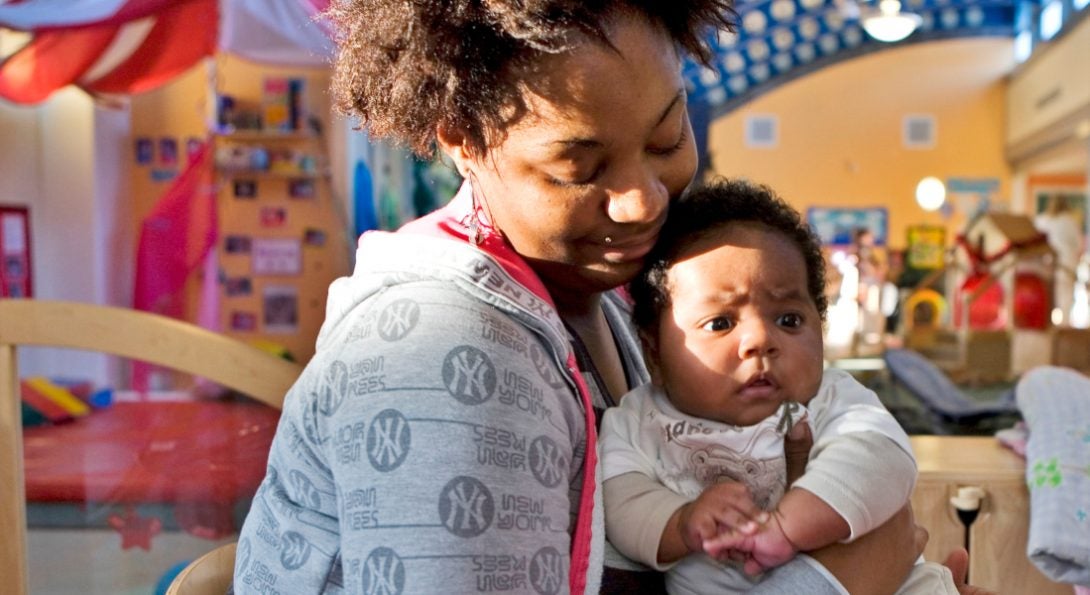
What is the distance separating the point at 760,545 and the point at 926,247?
14.3 m

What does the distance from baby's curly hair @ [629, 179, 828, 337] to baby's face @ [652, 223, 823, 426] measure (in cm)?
2

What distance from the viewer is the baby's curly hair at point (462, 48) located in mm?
896

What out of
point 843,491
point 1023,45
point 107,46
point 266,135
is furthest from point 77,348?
point 1023,45

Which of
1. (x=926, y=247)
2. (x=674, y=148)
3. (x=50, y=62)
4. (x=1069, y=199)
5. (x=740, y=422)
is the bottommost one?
(x=740, y=422)

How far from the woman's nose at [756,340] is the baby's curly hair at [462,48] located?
1.09 feet

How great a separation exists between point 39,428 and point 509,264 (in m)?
3.37

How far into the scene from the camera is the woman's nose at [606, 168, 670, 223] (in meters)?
0.98

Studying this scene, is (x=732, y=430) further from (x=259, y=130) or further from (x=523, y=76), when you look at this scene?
(x=259, y=130)

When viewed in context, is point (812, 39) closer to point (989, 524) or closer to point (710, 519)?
point (989, 524)

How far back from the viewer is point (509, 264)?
3.09ft

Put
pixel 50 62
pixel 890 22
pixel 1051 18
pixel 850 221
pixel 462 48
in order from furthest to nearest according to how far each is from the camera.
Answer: pixel 850 221 < pixel 1051 18 < pixel 890 22 < pixel 50 62 < pixel 462 48

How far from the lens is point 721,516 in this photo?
3.24 ft

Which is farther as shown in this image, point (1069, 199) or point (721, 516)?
point (1069, 199)

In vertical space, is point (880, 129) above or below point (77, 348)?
above
